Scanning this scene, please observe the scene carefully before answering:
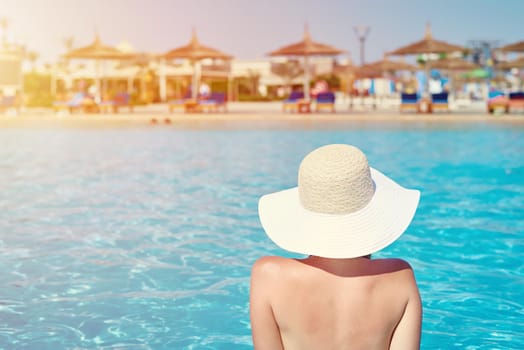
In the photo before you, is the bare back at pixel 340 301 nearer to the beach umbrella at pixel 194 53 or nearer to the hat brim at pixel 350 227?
the hat brim at pixel 350 227

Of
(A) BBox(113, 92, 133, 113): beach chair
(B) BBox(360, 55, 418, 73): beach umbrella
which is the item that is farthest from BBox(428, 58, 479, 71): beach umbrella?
(A) BBox(113, 92, 133, 113): beach chair

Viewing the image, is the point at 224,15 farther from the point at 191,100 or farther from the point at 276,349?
the point at 276,349

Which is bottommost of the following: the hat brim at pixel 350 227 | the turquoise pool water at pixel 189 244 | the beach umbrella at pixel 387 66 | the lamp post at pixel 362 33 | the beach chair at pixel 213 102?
the turquoise pool water at pixel 189 244

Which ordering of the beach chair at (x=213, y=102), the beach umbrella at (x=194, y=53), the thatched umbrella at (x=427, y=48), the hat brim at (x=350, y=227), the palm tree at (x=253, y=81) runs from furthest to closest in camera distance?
the palm tree at (x=253, y=81)
the beach umbrella at (x=194, y=53)
the beach chair at (x=213, y=102)
the thatched umbrella at (x=427, y=48)
the hat brim at (x=350, y=227)

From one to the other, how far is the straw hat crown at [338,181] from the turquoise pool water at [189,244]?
227 cm

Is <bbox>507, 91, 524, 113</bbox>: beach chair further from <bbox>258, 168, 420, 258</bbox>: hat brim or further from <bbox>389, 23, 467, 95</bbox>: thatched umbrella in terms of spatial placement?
<bbox>258, 168, 420, 258</bbox>: hat brim

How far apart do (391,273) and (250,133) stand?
1470cm

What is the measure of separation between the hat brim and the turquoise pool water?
7.24 feet

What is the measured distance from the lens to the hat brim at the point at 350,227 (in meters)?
1.58

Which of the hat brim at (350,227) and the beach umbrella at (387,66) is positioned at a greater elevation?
the beach umbrella at (387,66)

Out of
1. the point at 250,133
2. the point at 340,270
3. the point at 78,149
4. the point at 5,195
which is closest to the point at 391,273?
the point at 340,270

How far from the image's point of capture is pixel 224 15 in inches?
1833

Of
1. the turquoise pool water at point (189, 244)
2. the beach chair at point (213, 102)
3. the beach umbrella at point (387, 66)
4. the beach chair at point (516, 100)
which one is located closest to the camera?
the turquoise pool water at point (189, 244)

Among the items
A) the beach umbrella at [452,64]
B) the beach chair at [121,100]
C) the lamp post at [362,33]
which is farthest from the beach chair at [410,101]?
the beach chair at [121,100]
